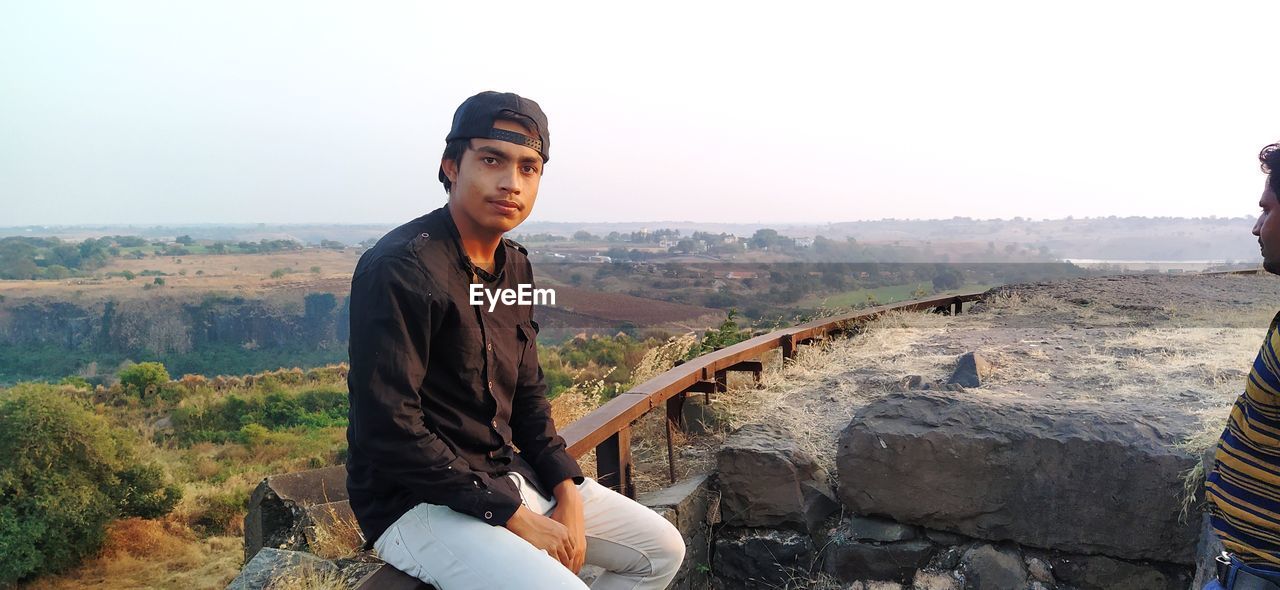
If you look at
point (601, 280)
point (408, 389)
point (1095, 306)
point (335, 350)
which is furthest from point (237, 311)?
point (408, 389)

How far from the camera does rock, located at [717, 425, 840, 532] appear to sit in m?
3.93

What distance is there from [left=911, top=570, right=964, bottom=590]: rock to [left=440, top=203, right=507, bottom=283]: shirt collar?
261 cm

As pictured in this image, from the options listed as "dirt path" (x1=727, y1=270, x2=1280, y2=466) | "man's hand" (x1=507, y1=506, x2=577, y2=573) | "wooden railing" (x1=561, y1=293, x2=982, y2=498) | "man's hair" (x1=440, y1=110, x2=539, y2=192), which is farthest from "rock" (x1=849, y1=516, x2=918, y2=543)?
"man's hair" (x1=440, y1=110, x2=539, y2=192)

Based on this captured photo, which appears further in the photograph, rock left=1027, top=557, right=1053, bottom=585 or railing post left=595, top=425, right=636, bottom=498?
railing post left=595, top=425, right=636, bottom=498

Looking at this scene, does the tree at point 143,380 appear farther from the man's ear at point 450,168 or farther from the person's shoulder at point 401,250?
the person's shoulder at point 401,250

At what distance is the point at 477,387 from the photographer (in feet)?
7.30

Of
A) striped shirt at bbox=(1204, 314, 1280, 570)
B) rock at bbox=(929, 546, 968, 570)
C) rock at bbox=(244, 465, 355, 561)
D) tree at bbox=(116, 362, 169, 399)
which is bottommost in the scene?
tree at bbox=(116, 362, 169, 399)

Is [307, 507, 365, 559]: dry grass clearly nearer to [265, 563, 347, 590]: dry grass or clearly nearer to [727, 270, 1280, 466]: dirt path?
[265, 563, 347, 590]: dry grass

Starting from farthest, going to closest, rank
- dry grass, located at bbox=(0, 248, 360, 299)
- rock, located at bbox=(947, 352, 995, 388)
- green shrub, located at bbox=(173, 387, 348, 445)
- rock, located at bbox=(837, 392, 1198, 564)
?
dry grass, located at bbox=(0, 248, 360, 299), green shrub, located at bbox=(173, 387, 348, 445), rock, located at bbox=(947, 352, 995, 388), rock, located at bbox=(837, 392, 1198, 564)

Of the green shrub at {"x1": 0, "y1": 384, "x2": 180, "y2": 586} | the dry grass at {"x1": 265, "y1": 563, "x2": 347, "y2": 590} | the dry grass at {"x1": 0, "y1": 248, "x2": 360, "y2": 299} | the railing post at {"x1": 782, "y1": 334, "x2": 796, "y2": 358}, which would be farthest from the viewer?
the dry grass at {"x1": 0, "y1": 248, "x2": 360, "y2": 299}

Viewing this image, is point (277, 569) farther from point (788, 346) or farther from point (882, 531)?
point (788, 346)

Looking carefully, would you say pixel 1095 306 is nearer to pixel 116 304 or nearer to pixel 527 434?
pixel 527 434

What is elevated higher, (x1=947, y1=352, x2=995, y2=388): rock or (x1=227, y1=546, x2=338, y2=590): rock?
(x1=947, y1=352, x2=995, y2=388): rock

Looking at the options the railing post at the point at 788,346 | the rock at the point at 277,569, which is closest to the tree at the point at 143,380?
the railing post at the point at 788,346
